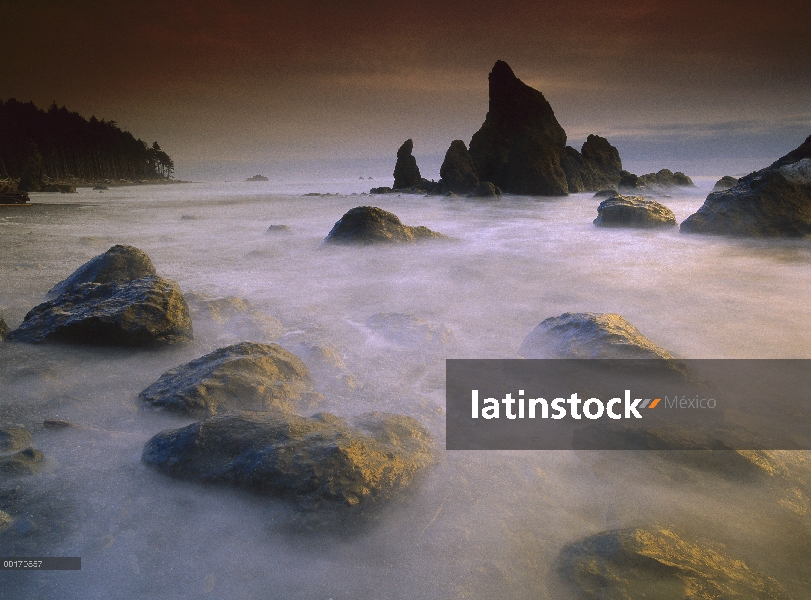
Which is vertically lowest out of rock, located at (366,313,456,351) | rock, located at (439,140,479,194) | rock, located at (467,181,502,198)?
rock, located at (366,313,456,351)

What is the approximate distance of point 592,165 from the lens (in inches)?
2109

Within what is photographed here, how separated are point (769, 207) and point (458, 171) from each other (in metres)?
33.8

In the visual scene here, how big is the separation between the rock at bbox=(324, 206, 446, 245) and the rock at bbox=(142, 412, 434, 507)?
770 cm

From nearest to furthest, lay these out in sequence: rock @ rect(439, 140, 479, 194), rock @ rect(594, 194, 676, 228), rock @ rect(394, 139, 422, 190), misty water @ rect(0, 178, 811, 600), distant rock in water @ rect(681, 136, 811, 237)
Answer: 1. misty water @ rect(0, 178, 811, 600)
2. distant rock in water @ rect(681, 136, 811, 237)
3. rock @ rect(594, 194, 676, 228)
4. rock @ rect(439, 140, 479, 194)
5. rock @ rect(394, 139, 422, 190)

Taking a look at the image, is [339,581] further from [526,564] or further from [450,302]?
[450,302]

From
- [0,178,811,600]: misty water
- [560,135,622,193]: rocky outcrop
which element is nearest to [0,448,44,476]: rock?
[0,178,811,600]: misty water

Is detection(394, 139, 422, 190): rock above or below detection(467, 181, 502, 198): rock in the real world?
above

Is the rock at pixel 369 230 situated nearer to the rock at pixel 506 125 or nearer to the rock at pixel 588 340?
the rock at pixel 588 340

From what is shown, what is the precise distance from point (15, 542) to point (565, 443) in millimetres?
2777

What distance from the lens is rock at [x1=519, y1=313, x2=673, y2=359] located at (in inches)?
135

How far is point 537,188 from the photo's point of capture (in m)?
39.6

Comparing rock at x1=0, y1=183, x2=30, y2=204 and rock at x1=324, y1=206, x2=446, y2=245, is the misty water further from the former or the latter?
rock at x1=0, y1=183, x2=30, y2=204

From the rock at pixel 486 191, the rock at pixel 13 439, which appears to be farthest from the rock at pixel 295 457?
the rock at pixel 486 191

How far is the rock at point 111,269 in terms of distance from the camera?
549 centimetres
